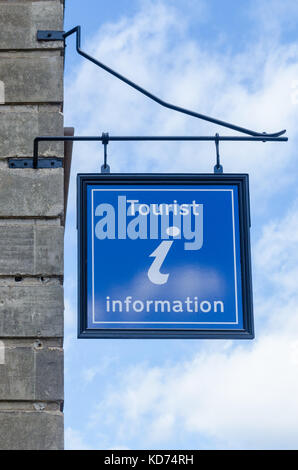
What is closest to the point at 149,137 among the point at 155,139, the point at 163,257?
the point at 155,139

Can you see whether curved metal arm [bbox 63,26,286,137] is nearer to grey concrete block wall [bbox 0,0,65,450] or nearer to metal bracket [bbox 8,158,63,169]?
grey concrete block wall [bbox 0,0,65,450]

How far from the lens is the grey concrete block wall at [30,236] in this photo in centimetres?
842

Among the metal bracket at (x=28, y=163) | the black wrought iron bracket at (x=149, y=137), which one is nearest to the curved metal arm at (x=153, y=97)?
the black wrought iron bracket at (x=149, y=137)

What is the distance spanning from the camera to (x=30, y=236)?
879 cm

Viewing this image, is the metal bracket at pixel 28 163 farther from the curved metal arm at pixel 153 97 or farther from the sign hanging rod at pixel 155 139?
the curved metal arm at pixel 153 97

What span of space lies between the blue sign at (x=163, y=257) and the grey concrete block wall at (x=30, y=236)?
0.61 m

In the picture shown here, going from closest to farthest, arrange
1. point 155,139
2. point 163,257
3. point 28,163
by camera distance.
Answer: point 163,257, point 155,139, point 28,163

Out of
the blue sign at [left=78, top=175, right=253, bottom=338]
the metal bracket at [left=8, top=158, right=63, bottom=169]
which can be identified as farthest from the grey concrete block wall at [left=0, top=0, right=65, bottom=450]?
the blue sign at [left=78, top=175, right=253, bottom=338]

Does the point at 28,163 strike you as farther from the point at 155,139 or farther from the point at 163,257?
the point at 163,257

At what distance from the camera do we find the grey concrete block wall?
8422 mm

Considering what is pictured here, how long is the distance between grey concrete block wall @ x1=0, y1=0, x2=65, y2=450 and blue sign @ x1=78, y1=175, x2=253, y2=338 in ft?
2.02

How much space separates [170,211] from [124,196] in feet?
1.31

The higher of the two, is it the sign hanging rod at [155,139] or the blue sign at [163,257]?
the sign hanging rod at [155,139]

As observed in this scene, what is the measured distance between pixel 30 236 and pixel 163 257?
1293 millimetres
